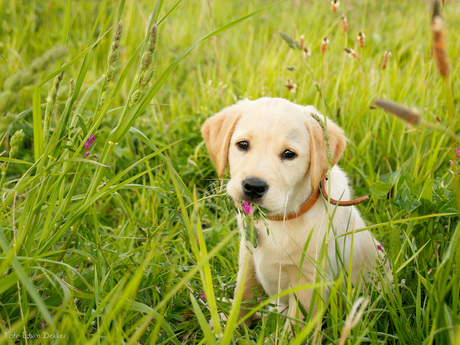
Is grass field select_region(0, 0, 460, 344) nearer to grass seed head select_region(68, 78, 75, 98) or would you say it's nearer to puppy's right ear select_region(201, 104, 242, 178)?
grass seed head select_region(68, 78, 75, 98)

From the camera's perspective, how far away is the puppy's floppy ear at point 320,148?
6.75 ft

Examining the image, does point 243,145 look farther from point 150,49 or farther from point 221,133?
point 150,49

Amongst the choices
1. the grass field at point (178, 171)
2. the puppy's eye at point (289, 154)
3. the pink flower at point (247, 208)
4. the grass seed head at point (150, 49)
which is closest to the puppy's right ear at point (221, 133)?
the grass field at point (178, 171)

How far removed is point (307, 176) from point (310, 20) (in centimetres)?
465

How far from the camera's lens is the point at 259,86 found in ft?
13.0

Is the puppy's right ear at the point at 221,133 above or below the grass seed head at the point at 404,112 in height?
below

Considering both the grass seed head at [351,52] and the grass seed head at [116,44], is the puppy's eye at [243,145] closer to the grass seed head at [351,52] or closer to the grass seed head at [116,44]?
the grass seed head at [116,44]

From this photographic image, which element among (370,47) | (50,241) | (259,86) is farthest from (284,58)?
(50,241)

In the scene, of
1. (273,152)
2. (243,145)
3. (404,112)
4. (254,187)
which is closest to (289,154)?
(273,152)

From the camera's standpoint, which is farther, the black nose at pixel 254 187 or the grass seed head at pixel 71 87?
the black nose at pixel 254 187

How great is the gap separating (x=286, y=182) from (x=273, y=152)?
0.62 feet

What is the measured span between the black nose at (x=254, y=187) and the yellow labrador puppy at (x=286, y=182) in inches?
0.9

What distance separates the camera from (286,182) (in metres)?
2.00

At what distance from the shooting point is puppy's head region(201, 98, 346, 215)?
1879 mm
